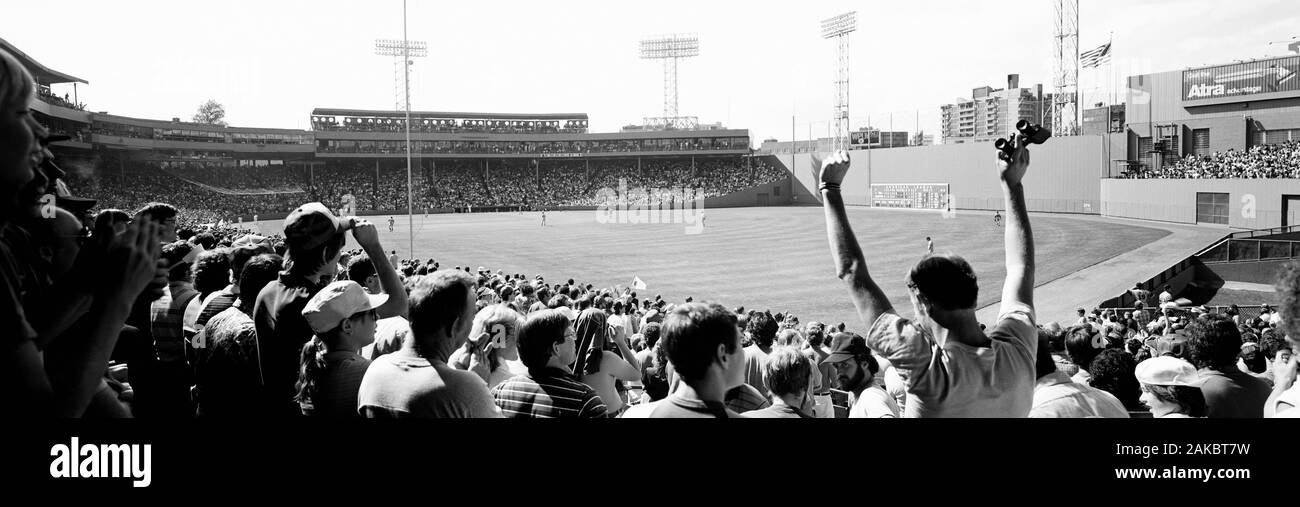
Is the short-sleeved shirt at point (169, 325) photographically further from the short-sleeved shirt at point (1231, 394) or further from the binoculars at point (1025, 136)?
the short-sleeved shirt at point (1231, 394)

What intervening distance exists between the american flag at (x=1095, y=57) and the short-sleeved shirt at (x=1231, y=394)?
5413 centimetres

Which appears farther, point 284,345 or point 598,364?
point 598,364

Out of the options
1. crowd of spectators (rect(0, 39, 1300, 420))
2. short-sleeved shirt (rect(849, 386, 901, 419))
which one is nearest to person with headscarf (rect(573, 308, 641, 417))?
crowd of spectators (rect(0, 39, 1300, 420))

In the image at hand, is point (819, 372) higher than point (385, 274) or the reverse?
the reverse

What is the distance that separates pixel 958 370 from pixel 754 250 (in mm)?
34790

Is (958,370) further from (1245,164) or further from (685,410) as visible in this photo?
(1245,164)

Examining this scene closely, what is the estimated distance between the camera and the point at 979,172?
2539 inches

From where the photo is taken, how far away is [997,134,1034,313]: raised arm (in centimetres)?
329

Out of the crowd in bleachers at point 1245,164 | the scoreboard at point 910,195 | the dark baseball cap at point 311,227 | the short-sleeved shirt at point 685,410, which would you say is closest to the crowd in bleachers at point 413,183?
the scoreboard at point 910,195

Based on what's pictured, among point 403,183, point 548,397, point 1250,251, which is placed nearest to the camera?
point 548,397

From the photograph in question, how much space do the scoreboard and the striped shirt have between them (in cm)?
6694

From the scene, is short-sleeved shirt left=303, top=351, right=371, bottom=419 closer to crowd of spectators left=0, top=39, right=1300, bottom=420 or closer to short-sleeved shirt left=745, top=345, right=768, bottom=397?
crowd of spectators left=0, top=39, right=1300, bottom=420

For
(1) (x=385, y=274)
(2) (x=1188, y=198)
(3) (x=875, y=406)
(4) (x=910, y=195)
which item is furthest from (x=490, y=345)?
→ (4) (x=910, y=195)
